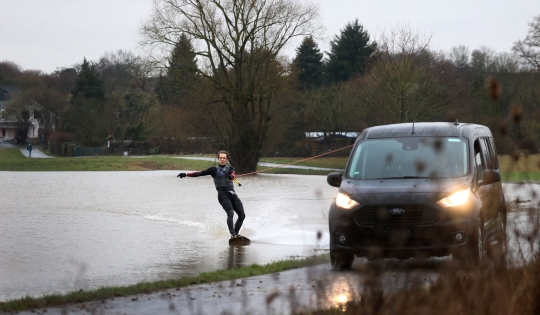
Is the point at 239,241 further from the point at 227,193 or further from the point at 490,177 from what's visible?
the point at 490,177

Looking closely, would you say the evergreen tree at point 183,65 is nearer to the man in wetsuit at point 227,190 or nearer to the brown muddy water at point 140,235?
the brown muddy water at point 140,235

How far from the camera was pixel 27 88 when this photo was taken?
383 ft

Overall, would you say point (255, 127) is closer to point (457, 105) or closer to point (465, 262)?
point (457, 105)

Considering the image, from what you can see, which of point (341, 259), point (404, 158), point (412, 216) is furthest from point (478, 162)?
point (341, 259)

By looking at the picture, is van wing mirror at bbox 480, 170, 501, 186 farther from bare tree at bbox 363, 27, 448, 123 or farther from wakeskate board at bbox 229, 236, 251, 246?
bare tree at bbox 363, 27, 448, 123

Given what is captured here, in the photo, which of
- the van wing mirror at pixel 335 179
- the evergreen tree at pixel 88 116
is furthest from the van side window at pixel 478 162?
the evergreen tree at pixel 88 116

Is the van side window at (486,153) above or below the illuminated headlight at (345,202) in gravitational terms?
above

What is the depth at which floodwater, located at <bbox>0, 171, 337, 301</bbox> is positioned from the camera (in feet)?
39.7

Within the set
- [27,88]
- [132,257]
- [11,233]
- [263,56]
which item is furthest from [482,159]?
[27,88]

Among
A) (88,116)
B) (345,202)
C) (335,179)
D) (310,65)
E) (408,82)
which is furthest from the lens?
(310,65)

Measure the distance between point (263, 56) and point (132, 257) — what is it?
36.1 m

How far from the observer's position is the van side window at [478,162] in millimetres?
12023

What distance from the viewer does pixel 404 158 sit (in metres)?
11.8

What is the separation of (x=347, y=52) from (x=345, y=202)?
290 ft
